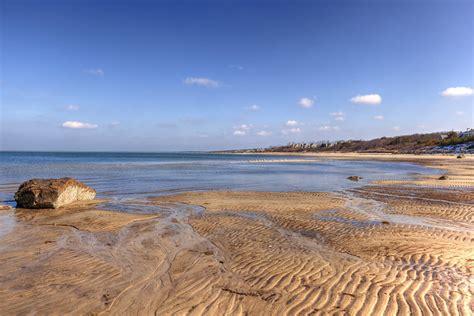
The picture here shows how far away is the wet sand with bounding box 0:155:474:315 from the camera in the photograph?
4.50 metres

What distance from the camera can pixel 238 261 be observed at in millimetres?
6336

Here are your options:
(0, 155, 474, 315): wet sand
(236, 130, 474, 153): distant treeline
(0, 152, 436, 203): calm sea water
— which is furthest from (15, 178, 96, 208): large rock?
(236, 130, 474, 153): distant treeline

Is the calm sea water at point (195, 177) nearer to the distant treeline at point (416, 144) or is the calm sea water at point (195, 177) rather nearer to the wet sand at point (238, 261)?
the wet sand at point (238, 261)

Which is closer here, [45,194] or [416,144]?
[45,194]

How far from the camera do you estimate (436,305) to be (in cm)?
435

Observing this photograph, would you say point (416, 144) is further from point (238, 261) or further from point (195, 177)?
point (238, 261)

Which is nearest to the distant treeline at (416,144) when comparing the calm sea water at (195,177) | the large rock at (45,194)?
the calm sea water at (195,177)

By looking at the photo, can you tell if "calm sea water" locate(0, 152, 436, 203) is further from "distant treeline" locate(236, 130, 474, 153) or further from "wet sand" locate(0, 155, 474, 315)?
"distant treeline" locate(236, 130, 474, 153)

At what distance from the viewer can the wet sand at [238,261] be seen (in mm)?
4504

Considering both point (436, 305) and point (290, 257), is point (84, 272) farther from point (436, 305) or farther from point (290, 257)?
point (436, 305)

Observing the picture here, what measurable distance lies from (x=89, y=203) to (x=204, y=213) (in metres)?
5.75

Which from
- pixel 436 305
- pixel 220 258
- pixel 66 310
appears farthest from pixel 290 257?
pixel 66 310

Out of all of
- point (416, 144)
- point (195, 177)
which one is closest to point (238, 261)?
point (195, 177)

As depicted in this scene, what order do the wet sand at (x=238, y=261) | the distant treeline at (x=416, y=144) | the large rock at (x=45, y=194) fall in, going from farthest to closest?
the distant treeline at (x=416, y=144) < the large rock at (x=45, y=194) < the wet sand at (x=238, y=261)
